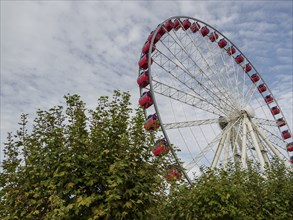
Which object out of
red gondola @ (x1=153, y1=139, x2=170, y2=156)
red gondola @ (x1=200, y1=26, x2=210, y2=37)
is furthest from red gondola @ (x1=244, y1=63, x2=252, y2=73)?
red gondola @ (x1=153, y1=139, x2=170, y2=156)

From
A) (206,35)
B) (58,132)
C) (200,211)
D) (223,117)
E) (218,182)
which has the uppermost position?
(206,35)

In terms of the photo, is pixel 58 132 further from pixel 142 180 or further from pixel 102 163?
pixel 142 180

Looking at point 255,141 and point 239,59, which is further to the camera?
point 239,59

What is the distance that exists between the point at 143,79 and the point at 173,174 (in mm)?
13890

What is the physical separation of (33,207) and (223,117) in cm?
1946

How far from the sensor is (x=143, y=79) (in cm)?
2125

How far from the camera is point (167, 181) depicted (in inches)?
304

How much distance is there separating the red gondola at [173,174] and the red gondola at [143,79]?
13492 mm

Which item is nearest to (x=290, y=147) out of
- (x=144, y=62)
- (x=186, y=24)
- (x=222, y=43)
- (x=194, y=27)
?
(x=222, y=43)

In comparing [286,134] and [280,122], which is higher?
[280,122]

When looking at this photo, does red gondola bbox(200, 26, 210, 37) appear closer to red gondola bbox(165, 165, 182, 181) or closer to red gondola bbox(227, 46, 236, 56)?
red gondola bbox(227, 46, 236, 56)

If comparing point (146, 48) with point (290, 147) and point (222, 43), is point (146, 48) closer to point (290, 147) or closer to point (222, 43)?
point (222, 43)

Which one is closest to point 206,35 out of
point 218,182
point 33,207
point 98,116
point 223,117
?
point 223,117

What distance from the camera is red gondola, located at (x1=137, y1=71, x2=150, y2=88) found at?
21172mm
